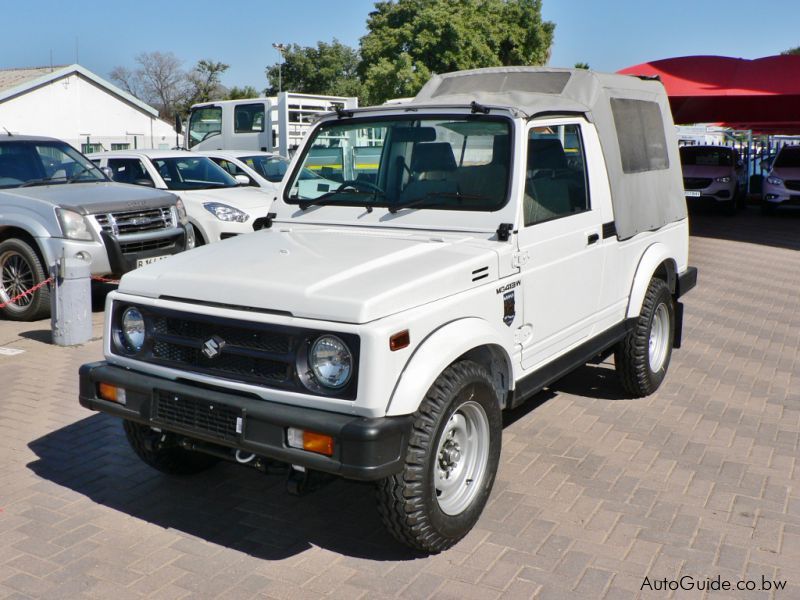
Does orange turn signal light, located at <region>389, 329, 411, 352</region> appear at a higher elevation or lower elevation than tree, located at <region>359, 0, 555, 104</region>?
lower

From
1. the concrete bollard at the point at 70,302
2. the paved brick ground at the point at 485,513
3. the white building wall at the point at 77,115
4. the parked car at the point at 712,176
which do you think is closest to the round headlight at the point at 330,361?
the paved brick ground at the point at 485,513

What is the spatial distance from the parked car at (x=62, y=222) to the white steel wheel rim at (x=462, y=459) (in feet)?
17.8

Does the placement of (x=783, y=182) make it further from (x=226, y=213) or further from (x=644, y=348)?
(x=644, y=348)

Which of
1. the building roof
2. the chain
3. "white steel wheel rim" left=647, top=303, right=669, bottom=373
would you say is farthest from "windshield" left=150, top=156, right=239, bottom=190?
the building roof

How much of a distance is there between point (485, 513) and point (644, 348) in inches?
87.1

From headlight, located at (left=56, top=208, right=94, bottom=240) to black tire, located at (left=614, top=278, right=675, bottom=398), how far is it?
17.9 feet

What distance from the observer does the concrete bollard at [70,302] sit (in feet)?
25.4

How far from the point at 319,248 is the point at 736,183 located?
19.5 m

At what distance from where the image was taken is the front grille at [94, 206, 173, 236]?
344 inches

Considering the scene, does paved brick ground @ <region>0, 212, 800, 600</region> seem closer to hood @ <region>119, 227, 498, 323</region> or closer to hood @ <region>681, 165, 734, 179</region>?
hood @ <region>119, 227, 498, 323</region>

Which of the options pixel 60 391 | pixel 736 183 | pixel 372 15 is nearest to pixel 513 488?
pixel 60 391

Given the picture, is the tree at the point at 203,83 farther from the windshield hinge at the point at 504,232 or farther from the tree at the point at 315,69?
the windshield hinge at the point at 504,232

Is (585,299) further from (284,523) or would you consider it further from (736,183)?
(736,183)

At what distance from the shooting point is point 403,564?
12.7 ft
